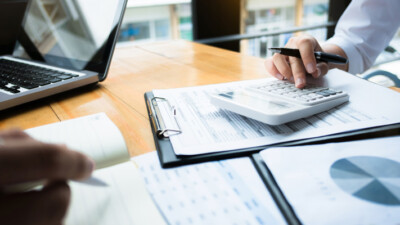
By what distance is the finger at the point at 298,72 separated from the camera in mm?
491

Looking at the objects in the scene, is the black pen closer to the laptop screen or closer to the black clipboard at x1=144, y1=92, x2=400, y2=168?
the black clipboard at x1=144, y1=92, x2=400, y2=168

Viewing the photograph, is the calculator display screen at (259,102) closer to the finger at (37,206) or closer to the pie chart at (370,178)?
the pie chart at (370,178)

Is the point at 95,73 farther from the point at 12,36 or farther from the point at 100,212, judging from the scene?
the point at 12,36

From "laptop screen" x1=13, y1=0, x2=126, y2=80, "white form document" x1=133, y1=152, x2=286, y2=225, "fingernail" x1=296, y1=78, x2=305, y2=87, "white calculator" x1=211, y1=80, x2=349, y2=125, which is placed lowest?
"white form document" x1=133, y1=152, x2=286, y2=225

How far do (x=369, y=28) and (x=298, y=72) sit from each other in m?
0.42

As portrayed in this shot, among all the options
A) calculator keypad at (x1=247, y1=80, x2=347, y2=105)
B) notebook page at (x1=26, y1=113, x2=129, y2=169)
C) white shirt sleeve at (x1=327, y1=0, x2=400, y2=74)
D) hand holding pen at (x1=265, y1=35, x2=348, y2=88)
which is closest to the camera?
notebook page at (x1=26, y1=113, x2=129, y2=169)

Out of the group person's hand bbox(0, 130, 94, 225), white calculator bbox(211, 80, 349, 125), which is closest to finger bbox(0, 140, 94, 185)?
person's hand bbox(0, 130, 94, 225)

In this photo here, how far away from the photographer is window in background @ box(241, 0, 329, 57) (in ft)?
5.82

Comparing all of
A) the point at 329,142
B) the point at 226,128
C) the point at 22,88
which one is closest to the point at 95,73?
the point at 22,88

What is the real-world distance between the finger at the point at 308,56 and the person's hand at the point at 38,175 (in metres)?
0.43

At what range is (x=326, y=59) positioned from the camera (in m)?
0.54

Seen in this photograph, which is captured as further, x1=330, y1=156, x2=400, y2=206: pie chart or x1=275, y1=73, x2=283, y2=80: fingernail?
x1=275, y1=73, x2=283, y2=80: fingernail

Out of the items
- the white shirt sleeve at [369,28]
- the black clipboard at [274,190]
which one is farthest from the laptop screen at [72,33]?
the white shirt sleeve at [369,28]

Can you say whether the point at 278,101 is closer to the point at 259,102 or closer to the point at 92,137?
the point at 259,102
